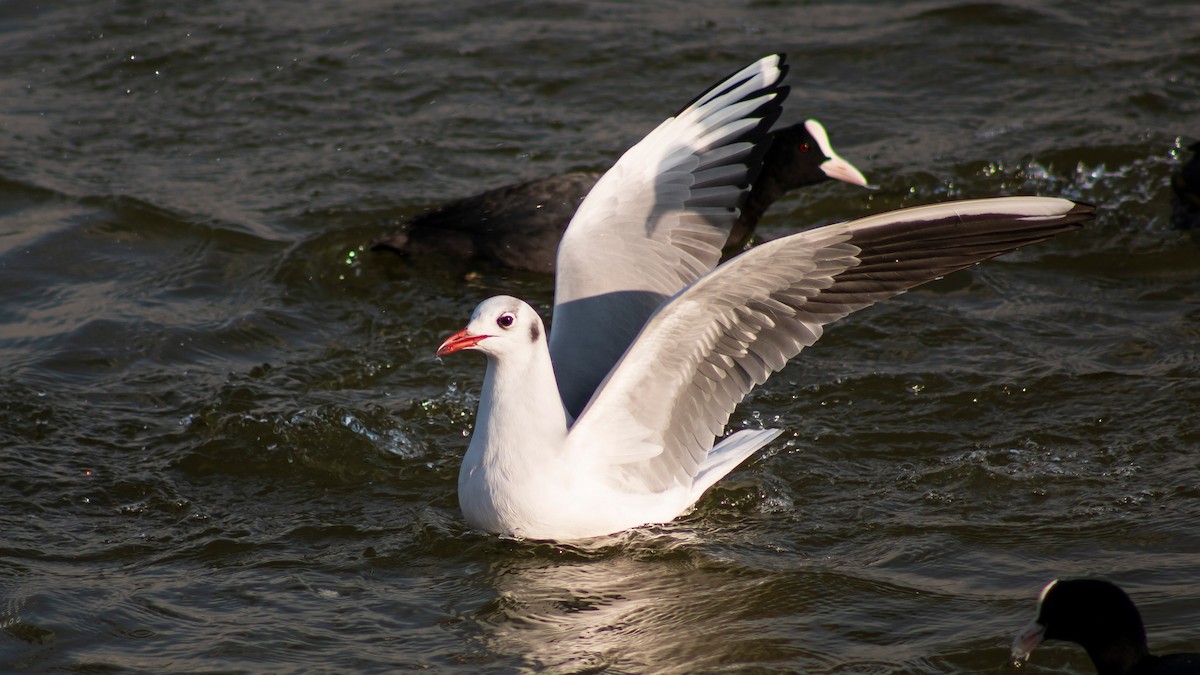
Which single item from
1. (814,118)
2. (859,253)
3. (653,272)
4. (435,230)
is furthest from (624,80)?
(859,253)

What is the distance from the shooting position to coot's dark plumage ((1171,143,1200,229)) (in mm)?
7708

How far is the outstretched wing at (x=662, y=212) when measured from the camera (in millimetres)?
5730

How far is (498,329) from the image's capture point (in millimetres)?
4961

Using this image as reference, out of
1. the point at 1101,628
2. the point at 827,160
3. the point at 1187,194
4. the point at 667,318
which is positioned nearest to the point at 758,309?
the point at 667,318

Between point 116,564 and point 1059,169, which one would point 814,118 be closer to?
point 1059,169

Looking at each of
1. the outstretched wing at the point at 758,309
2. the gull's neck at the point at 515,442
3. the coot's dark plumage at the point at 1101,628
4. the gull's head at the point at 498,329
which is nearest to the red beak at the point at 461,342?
the gull's head at the point at 498,329

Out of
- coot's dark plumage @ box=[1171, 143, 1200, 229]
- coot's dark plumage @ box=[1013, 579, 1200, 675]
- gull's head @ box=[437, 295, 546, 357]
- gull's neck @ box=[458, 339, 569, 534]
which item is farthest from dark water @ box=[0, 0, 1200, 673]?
gull's head @ box=[437, 295, 546, 357]

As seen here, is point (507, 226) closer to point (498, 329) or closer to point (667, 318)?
point (498, 329)

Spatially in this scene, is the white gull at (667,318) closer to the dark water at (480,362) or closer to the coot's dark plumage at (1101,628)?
the dark water at (480,362)

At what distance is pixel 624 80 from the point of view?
10.0 meters

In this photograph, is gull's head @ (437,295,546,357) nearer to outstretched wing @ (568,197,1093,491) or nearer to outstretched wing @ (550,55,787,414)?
outstretched wing @ (568,197,1093,491)

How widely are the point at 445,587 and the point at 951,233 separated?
2155 mm

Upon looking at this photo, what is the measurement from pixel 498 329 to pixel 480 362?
1945 mm

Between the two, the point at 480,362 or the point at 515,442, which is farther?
the point at 480,362
